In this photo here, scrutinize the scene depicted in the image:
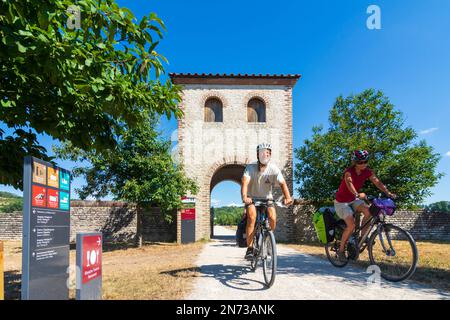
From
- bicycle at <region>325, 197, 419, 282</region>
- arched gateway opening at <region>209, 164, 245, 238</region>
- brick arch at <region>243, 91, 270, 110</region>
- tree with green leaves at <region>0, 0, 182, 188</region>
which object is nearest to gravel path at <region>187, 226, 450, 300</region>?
bicycle at <region>325, 197, 419, 282</region>

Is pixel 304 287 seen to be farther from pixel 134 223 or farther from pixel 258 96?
pixel 134 223

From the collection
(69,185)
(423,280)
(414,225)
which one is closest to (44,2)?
(69,185)

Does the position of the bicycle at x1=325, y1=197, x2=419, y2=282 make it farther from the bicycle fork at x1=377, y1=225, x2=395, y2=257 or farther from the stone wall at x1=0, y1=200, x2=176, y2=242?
the stone wall at x1=0, y1=200, x2=176, y2=242

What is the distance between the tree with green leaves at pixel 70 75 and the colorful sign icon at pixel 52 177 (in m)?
1.01

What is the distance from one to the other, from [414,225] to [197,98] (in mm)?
15165

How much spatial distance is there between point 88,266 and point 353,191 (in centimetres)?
394

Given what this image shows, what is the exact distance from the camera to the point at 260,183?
4.91m

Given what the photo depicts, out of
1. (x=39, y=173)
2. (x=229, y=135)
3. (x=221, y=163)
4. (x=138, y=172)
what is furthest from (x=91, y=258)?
(x=229, y=135)

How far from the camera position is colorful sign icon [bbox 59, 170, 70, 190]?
352 cm

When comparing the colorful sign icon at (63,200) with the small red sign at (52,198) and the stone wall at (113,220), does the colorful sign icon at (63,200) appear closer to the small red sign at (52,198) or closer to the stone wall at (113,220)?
the small red sign at (52,198)

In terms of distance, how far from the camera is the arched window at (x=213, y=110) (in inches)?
626

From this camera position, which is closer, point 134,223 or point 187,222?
point 187,222

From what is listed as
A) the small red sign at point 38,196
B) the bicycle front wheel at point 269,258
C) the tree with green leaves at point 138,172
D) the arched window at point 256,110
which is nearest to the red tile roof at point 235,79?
the arched window at point 256,110
